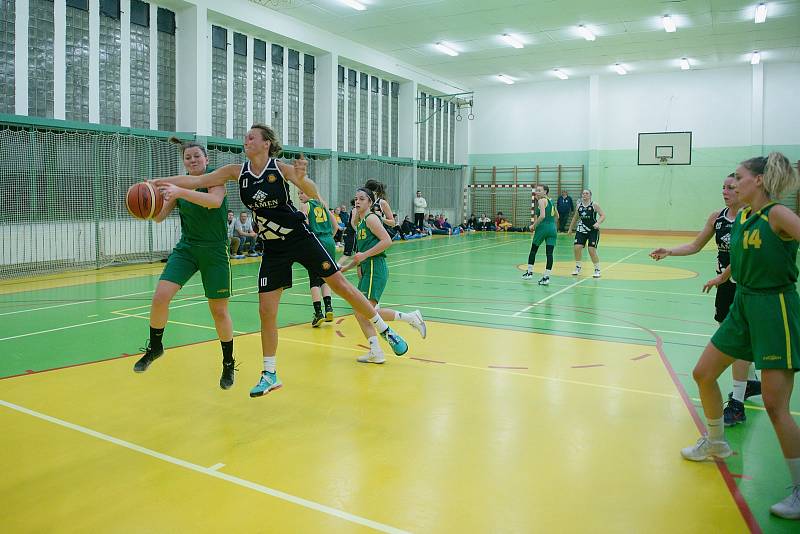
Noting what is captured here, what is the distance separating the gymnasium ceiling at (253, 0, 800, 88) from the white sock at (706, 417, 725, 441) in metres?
16.7

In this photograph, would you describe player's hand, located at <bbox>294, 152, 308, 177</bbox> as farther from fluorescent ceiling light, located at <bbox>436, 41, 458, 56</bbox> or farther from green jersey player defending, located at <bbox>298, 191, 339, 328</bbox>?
fluorescent ceiling light, located at <bbox>436, 41, 458, 56</bbox>

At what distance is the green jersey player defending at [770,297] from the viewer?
11.4 ft

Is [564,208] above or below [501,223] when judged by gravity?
above

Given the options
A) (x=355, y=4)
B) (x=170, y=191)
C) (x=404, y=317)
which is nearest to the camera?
(x=170, y=191)

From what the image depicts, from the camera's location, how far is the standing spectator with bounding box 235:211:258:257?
17484mm

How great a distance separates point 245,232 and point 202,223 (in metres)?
12.6

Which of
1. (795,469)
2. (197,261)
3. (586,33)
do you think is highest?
(586,33)

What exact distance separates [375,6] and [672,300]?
501 inches

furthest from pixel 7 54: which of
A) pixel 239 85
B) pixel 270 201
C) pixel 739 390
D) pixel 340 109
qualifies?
pixel 739 390

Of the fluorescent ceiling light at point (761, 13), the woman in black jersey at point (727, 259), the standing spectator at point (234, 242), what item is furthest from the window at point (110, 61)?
the fluorescent ceiling light at point (761, 13)

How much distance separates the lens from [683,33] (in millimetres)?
22359

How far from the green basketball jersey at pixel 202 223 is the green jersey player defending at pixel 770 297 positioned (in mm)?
3744

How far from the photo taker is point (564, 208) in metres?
29.2

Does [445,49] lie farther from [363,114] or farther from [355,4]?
[355,4]
